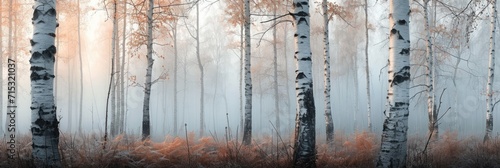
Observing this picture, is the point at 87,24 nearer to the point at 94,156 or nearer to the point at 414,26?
the point at 94,156

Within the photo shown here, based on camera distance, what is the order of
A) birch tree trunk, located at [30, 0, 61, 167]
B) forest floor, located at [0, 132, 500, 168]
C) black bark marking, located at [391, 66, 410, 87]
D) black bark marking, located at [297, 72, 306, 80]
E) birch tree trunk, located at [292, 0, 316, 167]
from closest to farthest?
birch tree trunk, located at [30, 0, 61, 167] → forest floor, located at [0, 132, 500, 168] → black bark marking, located at [391, 66, 410, 87] → birch tree trunk, located at [292, 0, 316, 167] → black bark marking, located at [297, 72, 306, 80]

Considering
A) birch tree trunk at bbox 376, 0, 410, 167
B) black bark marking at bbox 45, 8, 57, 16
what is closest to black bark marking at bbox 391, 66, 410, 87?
birch tree trunk at bbox 376, 0, 410, 167

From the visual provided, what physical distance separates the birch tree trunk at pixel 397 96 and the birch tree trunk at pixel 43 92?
5186 millimetres

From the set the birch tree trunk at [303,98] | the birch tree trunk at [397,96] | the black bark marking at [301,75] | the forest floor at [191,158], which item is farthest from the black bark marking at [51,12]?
the birch tree trunk at [397,96]

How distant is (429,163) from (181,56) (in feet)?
98.3

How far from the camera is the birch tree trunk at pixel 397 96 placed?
18.6 feet

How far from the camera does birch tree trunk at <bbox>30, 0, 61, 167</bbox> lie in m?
5.16

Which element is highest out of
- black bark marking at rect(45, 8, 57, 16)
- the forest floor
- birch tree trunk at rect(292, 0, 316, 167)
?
black bark marking at rect(45, 8, 57, 16)

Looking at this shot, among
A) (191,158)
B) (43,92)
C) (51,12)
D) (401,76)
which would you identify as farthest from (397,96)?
(51,12)

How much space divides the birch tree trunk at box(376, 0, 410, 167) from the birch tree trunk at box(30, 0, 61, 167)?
5.19 metres

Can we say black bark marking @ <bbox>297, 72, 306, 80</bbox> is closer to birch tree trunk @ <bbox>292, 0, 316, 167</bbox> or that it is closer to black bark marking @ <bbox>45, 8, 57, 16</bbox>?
birch tree trunk @ <bbox>292, 0, 316, 167</bbox>

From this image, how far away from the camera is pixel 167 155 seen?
20.5 ft

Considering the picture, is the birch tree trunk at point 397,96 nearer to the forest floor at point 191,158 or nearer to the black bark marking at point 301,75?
the forest floor at point 191,158

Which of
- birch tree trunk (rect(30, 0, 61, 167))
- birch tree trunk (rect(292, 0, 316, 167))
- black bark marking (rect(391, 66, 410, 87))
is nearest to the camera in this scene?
birch tree trunk (rect(30, 0, 61, 167))
